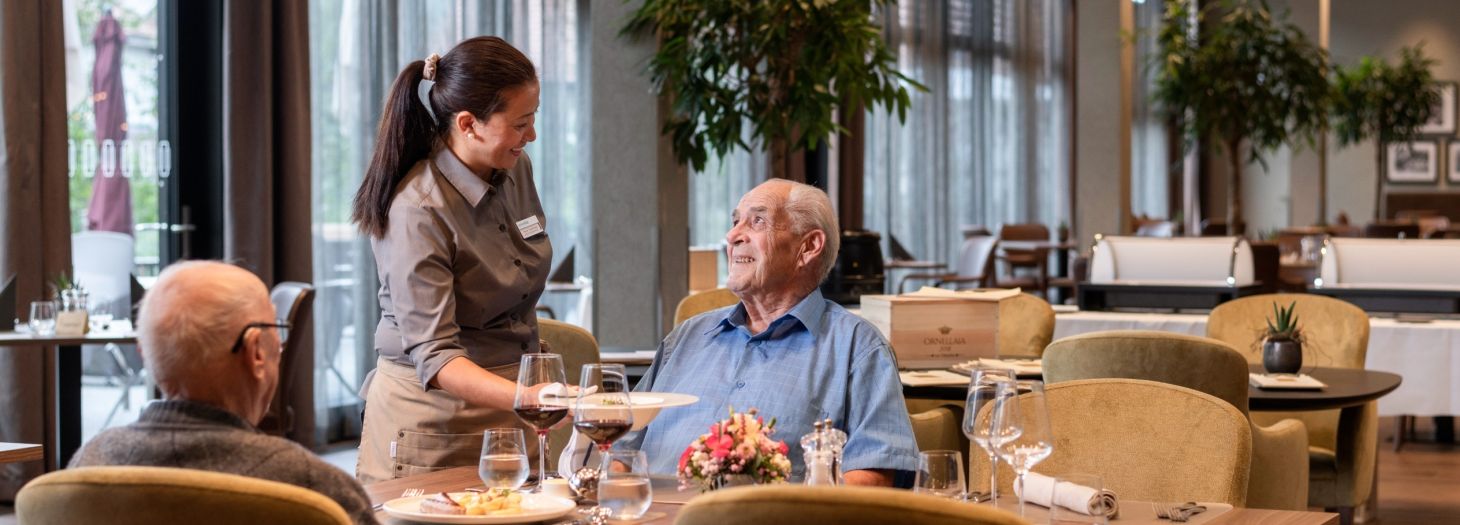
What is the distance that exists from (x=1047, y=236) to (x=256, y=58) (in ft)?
25.8

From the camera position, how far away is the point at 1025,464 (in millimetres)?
1950

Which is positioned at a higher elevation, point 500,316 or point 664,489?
point 500,316

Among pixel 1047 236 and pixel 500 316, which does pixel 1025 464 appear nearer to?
pixel 500 316

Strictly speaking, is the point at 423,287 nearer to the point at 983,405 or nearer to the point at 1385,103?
the point at 983,405

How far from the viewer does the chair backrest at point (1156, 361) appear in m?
3.71

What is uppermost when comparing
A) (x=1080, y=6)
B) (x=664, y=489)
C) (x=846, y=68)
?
(x=1080, y=6)

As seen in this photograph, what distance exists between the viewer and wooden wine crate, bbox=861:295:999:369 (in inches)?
172

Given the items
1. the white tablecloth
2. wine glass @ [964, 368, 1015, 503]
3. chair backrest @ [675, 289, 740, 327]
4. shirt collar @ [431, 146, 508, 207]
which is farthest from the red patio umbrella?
wine glass @ [964, 368, 1015, 503]

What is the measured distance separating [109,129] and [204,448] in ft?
16.9

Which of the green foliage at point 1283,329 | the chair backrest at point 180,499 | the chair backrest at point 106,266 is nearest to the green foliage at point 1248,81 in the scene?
the green foliage at point 1283,329

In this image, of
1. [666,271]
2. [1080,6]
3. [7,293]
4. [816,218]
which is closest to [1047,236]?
[1080,6]

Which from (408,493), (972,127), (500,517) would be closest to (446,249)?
(408,493)

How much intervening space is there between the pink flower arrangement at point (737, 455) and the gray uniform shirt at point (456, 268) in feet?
2.26

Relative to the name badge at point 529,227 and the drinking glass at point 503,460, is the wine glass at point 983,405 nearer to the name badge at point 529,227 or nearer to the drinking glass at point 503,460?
the drinking glass at point 503,460
